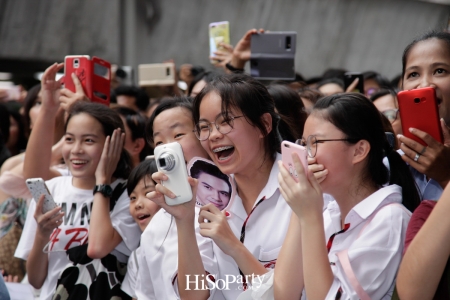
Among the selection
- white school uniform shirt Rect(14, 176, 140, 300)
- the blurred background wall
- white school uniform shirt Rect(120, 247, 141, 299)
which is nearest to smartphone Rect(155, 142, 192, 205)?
white school uniform shirt Rect(120, 247, 141, 299)

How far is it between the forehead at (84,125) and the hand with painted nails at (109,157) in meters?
0.10

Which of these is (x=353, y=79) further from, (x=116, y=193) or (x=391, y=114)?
(x=116, y=193)

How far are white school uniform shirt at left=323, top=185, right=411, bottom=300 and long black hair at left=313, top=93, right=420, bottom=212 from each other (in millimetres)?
107

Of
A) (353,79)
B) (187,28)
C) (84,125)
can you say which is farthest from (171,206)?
(187,28)

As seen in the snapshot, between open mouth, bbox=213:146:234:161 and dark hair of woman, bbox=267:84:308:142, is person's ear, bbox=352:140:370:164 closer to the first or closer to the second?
open mouth, bbox=213:146:234:161

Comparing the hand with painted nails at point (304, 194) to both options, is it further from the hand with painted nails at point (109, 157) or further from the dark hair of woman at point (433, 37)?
the hand with painted nails at point (109, 157)

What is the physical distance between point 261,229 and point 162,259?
0.42 meters

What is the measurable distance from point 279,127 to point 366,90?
2.09m

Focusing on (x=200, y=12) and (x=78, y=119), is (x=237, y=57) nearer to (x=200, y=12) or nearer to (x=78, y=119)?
(x=78, y=119)

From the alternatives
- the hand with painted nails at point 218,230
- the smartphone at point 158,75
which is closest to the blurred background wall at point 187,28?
the smartphone at point 158,75

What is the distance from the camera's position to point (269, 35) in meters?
3.76

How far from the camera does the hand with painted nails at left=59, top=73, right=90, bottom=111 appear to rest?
3.43 metres

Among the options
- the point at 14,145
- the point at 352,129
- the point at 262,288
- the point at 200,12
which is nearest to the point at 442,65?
the point at 352,129

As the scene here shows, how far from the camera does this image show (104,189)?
3059 mm
